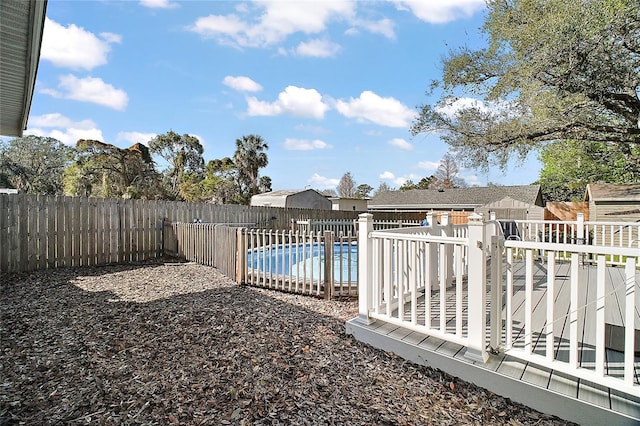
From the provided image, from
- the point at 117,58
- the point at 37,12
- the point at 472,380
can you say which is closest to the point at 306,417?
the point at 472,380

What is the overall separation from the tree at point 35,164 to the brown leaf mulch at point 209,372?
29.0m

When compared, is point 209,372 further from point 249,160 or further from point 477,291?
point 249,160

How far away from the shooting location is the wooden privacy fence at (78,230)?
6.88 m

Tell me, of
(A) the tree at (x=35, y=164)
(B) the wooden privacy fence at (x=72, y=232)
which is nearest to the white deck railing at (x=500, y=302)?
(B) the wooden privacy fence at (x=72, y=232)

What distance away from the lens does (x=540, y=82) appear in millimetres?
7637

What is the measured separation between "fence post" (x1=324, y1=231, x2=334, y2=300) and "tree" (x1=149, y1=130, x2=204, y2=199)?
28.8 m

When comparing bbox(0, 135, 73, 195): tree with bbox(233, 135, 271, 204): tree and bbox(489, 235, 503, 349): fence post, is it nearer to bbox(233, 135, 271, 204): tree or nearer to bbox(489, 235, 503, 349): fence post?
bbox(233, 135, 271, 204): tree

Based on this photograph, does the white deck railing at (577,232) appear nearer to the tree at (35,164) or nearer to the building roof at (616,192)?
the building roof at (616,192)

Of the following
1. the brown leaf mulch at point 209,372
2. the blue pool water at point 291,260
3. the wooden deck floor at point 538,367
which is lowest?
the brown leaf mulch at point 209,372

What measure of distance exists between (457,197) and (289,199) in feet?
51.8

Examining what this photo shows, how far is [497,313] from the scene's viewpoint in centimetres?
265

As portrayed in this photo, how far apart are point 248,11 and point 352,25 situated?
9.42ft

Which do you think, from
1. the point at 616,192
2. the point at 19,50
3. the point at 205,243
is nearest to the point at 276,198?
the point at 205,243

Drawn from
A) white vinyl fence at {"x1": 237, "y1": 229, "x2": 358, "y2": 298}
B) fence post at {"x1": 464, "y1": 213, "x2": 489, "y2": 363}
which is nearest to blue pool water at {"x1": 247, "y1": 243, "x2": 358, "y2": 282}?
white vinyl fence at {"x1": 237, "y1": 229, "x2": 358, "y2": 298}
